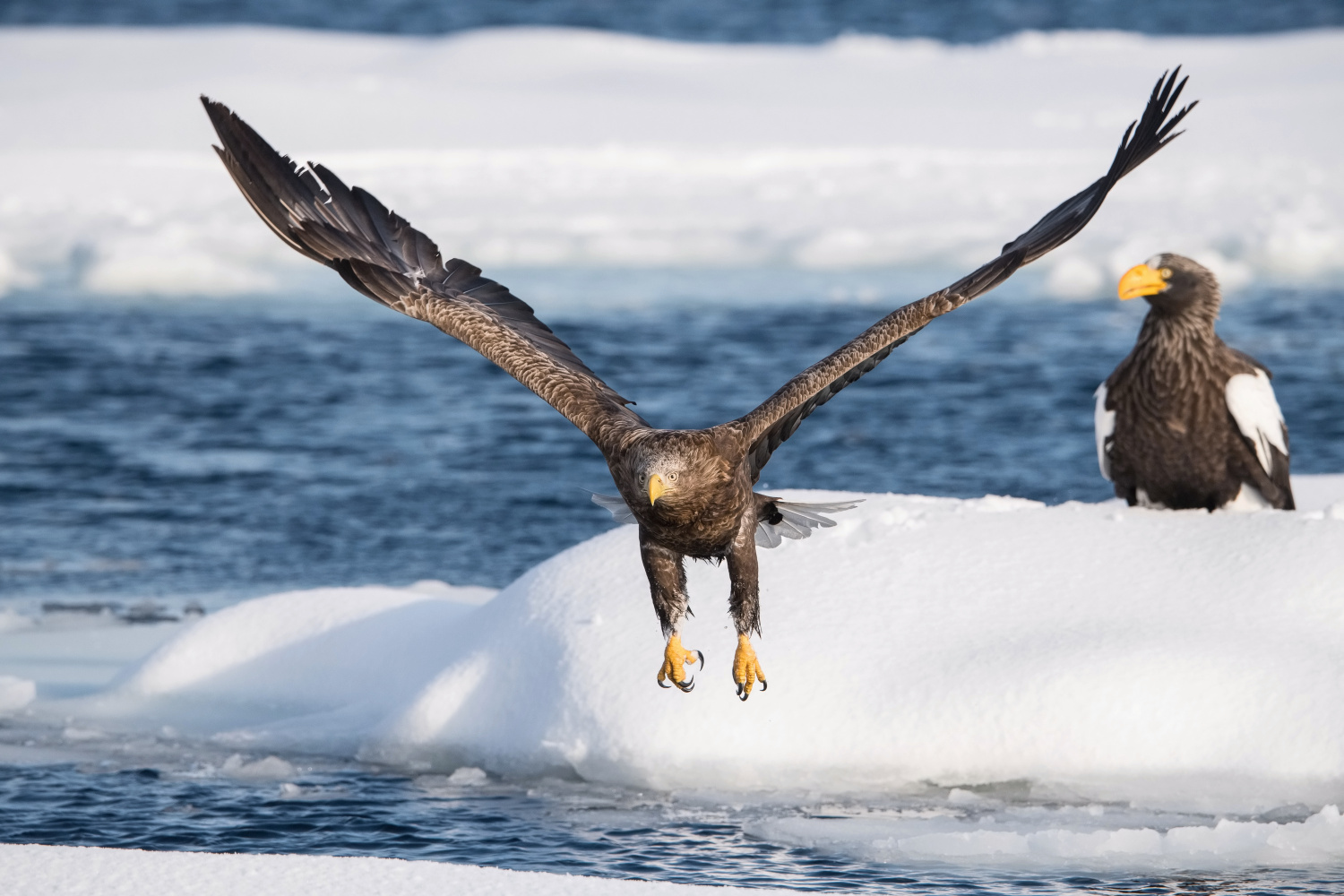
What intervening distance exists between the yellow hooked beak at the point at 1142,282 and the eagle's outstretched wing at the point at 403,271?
2115 mm

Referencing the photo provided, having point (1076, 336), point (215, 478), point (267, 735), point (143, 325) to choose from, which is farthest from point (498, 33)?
point (267, 735)

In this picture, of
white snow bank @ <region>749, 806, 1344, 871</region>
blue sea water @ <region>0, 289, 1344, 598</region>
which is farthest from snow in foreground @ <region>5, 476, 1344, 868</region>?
blue sea water @ <region>0, 289, 1344, 598</region>

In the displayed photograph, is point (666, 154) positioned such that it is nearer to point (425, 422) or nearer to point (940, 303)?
point (425, 422)

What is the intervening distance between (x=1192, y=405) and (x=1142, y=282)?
52 cm

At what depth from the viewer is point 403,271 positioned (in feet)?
20.2

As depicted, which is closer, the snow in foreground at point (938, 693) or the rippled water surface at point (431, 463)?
the snow in foreground at point (938, 693)

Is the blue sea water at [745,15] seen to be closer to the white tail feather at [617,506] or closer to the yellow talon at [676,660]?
the white tail feather at [617,506]

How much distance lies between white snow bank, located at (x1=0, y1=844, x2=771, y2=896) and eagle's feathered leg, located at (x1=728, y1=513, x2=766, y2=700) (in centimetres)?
76

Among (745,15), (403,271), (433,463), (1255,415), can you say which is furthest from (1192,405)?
(745,15)

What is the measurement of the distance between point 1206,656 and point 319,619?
3678mm

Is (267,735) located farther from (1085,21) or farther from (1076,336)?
(1085,21)

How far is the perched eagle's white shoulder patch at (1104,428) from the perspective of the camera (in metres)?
7.01

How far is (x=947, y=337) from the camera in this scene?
50.1 feet

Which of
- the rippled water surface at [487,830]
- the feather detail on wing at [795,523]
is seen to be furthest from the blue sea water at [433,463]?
the feather detail on wing at [795,523]
